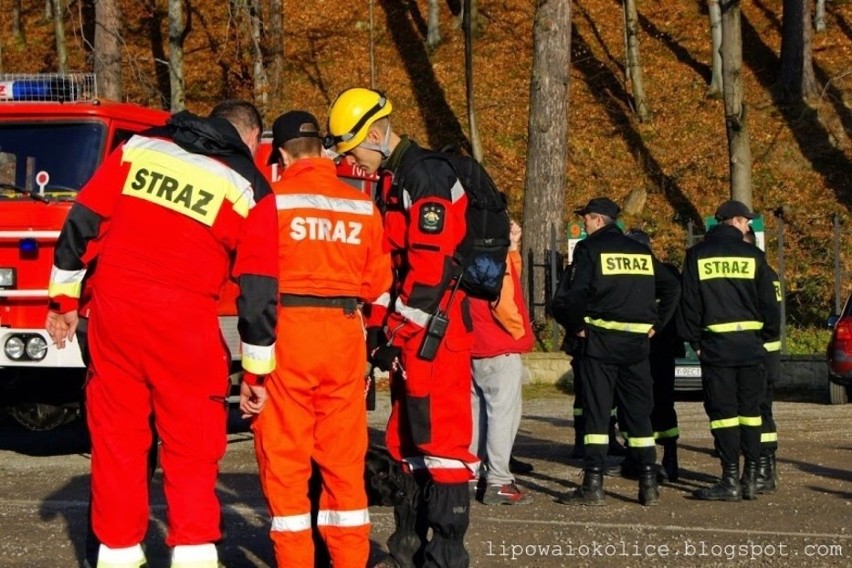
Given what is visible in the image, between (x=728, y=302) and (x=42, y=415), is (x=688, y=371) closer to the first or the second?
(x=728, y=302)

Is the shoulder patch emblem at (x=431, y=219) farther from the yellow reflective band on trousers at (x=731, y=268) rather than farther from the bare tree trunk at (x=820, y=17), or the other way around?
the bare tree trunk at (x=820, y=17)

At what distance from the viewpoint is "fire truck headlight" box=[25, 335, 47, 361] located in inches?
417

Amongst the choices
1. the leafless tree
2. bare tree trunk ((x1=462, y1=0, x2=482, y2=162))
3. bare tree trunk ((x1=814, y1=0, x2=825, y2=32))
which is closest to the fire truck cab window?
the leafless tree

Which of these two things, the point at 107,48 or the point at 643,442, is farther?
the point at 107,48

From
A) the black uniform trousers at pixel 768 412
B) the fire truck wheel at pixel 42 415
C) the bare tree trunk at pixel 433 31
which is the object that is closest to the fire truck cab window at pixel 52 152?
the fire truck wheel at pixel 42 415

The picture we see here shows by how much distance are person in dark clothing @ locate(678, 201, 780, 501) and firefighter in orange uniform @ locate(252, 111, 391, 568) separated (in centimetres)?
385

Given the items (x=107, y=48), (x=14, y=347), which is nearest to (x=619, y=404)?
(x=14, y=347)

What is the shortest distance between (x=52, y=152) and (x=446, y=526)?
19.4 feet

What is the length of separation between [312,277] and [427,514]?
51.2 inches

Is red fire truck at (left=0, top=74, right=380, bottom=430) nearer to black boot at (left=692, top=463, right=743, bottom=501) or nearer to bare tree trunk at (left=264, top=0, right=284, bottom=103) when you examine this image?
black boot at (left=692, top=463, right=743, bottom=501)

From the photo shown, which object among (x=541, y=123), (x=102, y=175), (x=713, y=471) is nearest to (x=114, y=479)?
(x=102, y=175)

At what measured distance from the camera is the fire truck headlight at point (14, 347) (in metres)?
10.6

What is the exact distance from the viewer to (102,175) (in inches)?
225

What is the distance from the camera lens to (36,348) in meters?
10.6
